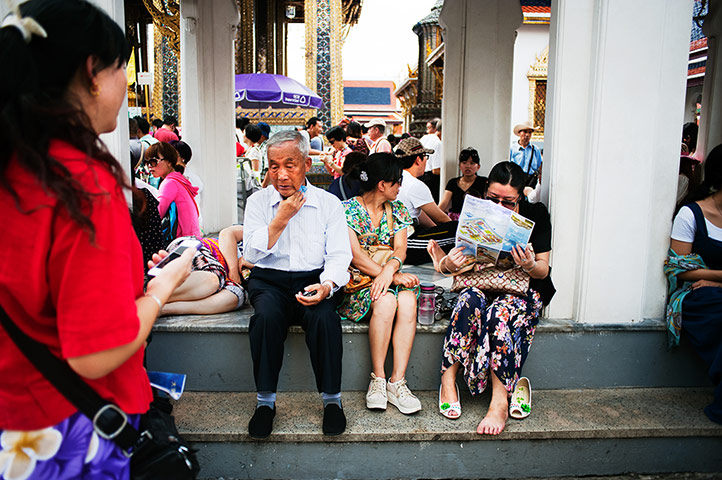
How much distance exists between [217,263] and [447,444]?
6.18ft

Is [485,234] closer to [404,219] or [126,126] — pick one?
[404,219]

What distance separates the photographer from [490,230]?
3074 millimetres

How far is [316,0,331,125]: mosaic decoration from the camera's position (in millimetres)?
12719

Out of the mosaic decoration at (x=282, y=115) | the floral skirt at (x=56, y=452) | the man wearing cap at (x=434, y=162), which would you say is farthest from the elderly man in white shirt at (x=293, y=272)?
the mosaic decoration at (x=282, y=115)

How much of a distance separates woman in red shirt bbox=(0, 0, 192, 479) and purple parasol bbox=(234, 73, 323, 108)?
33.5 ft

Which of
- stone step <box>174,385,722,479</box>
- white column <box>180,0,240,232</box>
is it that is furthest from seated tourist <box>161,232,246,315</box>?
white column <box>180,0,240,232</box>

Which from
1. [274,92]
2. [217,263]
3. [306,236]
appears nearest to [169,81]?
[274,92]

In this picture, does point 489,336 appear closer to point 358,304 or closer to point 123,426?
point 358,304

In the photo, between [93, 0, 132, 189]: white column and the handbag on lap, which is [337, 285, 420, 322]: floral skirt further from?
[93, 0, 132, 189]: white column

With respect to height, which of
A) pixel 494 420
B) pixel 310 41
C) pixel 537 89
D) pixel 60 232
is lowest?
pixel 494 420

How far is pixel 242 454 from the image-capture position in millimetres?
2926

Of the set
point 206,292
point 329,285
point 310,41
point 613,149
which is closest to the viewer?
point 329,285

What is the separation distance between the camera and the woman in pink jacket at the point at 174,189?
14.8 feet

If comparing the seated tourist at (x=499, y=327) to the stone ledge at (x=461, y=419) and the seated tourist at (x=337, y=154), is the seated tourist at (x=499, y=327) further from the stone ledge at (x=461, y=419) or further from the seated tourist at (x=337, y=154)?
the seated tourist at (x=337, y=154)
